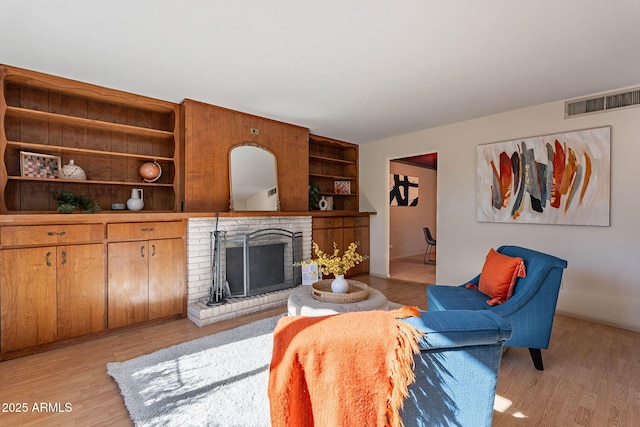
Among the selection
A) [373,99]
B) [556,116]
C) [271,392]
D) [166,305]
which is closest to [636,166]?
[556,116]

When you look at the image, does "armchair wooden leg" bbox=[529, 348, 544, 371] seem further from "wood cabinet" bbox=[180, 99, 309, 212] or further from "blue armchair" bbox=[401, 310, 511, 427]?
"wood cabinet" bbox=[180, 99, 309, 212]

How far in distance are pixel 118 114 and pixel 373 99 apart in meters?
2.87

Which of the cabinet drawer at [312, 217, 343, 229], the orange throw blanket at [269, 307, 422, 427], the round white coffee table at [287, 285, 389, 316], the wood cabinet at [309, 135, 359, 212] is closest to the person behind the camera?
the orange throw blanket at [269, 307, 422, 427]

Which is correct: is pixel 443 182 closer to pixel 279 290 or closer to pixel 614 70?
pixel 614 70

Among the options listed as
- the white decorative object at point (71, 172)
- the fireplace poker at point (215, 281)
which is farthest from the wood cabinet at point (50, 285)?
the fireplace poker at point (215, 281)

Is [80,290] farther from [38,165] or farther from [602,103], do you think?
[602,103]

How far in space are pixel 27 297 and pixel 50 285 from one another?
0.16 m

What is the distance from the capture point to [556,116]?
3434 mm

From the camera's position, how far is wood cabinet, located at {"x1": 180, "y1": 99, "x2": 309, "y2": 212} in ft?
11.4

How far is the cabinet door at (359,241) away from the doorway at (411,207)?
1.17 metres

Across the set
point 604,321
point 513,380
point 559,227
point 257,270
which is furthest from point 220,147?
point 604,321

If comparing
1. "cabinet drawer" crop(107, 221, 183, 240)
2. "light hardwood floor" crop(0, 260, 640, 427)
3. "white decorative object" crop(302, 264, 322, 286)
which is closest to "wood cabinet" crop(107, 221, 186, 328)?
"cabinet drawer" crop(107, 221, 183, 240)

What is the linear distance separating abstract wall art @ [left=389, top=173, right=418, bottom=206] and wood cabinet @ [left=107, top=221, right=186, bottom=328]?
4904 mm

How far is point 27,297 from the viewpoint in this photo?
2498 millimetres
